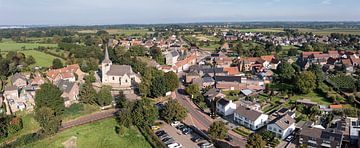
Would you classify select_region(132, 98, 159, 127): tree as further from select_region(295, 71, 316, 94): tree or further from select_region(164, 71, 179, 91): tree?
select_region(295, 71, 316, 94): tree

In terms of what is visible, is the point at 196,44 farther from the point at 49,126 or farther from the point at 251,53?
the point at 49,126

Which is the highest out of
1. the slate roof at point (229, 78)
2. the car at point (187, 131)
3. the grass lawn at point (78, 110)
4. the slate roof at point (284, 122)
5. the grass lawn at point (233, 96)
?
the slate roof at point (229, 78)

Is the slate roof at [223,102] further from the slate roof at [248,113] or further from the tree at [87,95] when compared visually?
the tree at [87,95]

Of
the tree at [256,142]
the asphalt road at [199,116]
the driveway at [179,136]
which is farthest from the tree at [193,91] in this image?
the tree at [256,142]

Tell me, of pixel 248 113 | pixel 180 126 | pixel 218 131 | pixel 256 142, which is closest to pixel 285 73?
pixel 248 113

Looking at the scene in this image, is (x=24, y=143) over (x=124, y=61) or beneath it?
beneath

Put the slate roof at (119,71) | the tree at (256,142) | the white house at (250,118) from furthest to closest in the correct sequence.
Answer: the slate roof at (119,71) → the white house at (250,118) → the tree at (256,142)

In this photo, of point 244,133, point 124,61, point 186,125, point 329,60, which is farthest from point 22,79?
point 329,60
